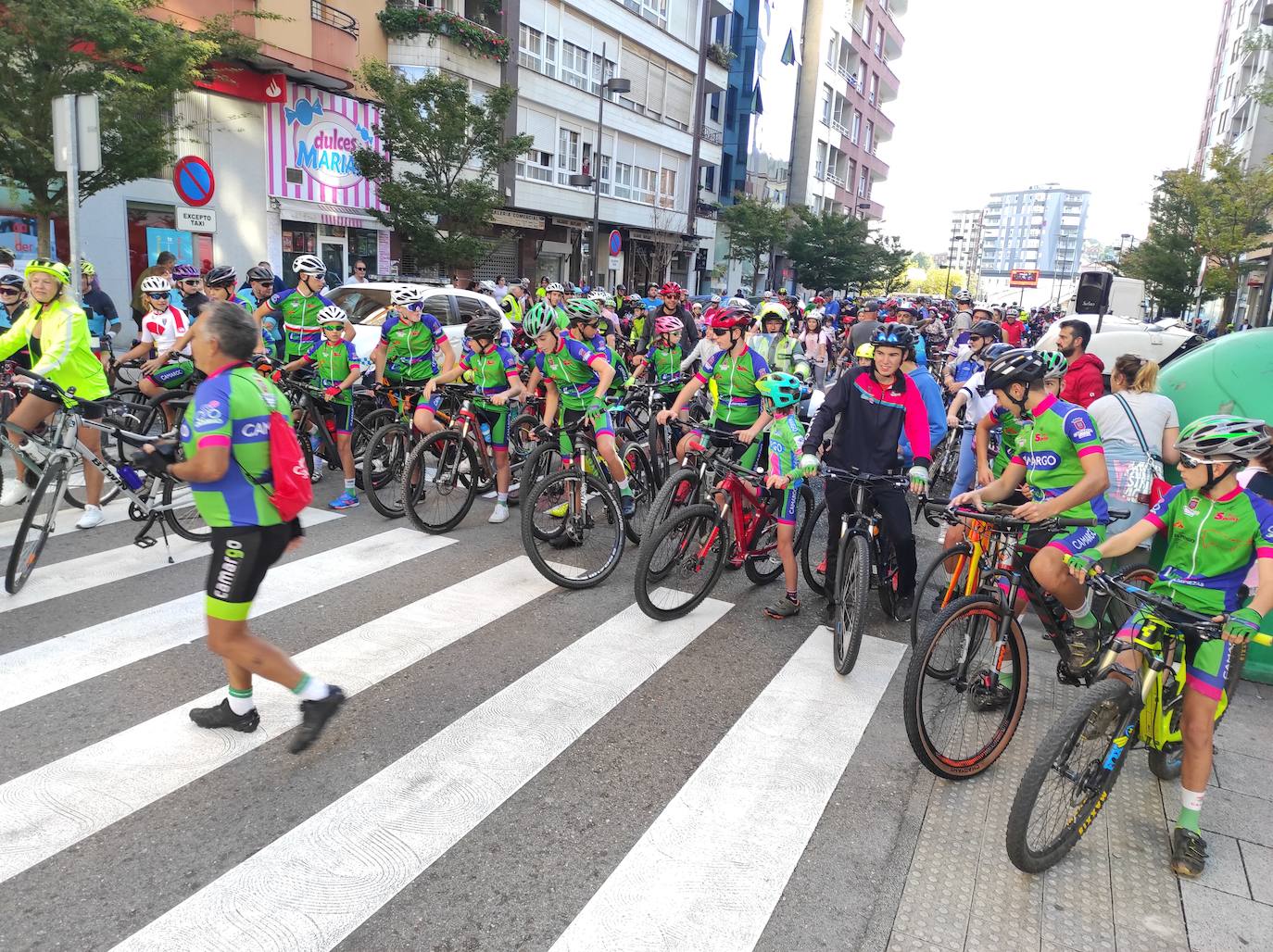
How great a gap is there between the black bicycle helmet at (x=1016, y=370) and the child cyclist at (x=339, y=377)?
5.59m

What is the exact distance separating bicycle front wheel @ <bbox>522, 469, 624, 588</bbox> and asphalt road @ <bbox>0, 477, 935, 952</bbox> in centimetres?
39

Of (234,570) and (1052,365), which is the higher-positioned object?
(1052,365)

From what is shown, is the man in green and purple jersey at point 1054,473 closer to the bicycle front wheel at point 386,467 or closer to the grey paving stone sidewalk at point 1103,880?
the grey paving stone sidewalk at point 1103,880

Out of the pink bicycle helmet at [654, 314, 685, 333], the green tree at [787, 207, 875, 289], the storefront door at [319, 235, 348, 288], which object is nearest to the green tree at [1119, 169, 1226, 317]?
the green tree at [787, 207, 875, 289]

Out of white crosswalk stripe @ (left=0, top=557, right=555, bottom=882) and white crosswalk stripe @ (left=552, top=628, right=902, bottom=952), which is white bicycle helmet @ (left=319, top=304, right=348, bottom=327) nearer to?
white crosswalk stripe @ (left=0, top=557, right=555, bottom=882)

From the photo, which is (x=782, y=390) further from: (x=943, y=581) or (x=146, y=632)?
(x=146, y=632)

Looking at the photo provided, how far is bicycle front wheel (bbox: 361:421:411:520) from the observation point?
7.84m

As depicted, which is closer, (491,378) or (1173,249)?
(491,378)

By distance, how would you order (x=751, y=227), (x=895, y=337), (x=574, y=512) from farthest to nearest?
(x=751, y=227)
(x=574, y=512)
(x=895, y=337)

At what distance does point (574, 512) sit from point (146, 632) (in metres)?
3.04

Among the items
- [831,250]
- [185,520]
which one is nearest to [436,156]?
[185,520]

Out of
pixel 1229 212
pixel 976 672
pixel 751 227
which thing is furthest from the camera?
pixel 751 227

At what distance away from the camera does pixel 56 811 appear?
11.6 feet

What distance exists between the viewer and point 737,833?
145 inches
